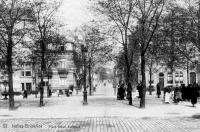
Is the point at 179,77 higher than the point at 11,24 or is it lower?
lower

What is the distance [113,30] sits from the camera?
26594 millimetres

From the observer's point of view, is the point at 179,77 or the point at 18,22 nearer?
the point at 18,22

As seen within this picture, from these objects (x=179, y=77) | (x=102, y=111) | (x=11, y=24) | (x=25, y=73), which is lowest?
(x=102, y=111)

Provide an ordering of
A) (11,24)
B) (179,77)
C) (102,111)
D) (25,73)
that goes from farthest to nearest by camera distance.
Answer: (25,73)
(179,77)
(11,24)
(102,111)

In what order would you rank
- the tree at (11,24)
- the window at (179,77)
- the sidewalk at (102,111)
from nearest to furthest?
the sidewalk at (102,111)
the tree at (11,24)
the window at (179,77)

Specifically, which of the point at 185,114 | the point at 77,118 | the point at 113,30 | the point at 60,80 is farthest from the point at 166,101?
the point at 60,80

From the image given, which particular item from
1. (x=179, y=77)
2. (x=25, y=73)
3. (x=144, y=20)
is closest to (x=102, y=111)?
(x=144, y=20)

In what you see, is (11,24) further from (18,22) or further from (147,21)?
(147,21)

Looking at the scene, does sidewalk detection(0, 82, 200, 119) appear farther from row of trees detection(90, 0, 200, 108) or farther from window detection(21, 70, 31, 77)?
window detection(21, 70, 31, 77)

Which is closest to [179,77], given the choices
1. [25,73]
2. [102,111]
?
[25,73]

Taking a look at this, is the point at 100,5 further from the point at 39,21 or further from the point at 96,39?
the point at 39,21

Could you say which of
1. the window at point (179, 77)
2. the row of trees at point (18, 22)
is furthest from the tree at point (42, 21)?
the window at point (179, 77)

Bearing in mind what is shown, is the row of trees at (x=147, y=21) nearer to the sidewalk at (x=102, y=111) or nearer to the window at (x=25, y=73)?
the sidewalk at (x=102, y=111)

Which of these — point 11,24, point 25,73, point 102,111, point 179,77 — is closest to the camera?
point 102,111
